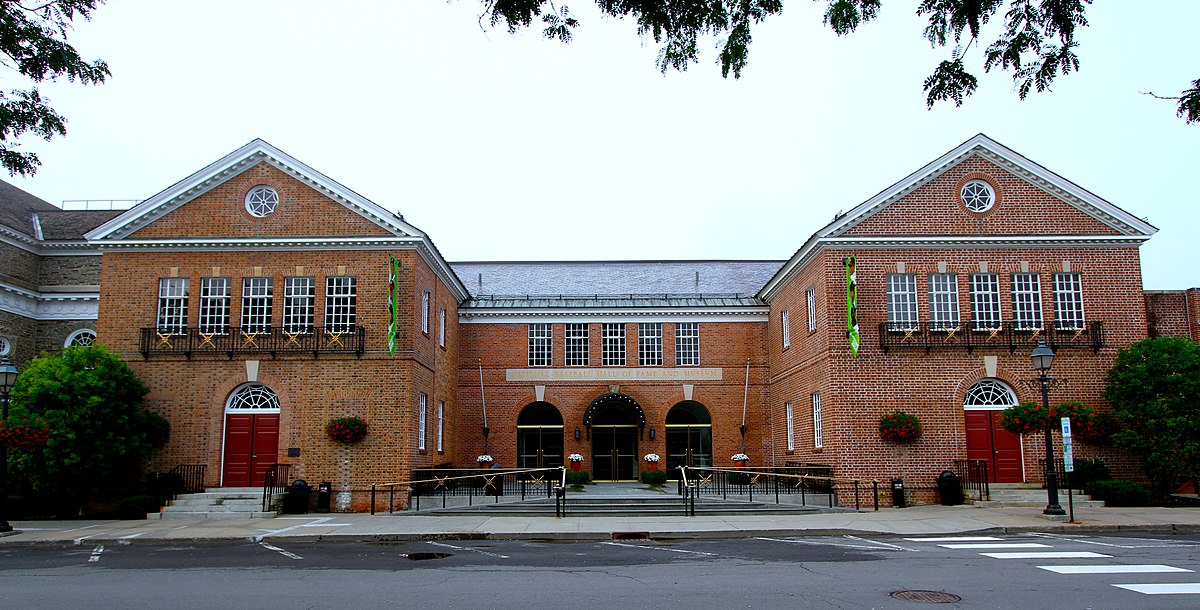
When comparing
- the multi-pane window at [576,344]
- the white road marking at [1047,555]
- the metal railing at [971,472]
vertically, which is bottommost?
the white road marking at [1047,555]

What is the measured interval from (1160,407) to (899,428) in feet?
20.7

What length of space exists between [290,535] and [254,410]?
7.58m

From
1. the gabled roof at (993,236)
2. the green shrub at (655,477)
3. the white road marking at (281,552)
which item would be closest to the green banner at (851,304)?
the gabled roof at (993,236)

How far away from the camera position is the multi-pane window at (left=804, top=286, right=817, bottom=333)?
26.0 m

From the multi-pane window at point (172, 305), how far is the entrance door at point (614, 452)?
563 inches

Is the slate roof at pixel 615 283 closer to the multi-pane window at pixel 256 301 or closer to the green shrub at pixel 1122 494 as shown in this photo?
the multi-pane window at pixel 256 301

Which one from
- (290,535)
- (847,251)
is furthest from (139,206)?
(847,251)

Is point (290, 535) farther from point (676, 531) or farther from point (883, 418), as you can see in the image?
point (883, 418)

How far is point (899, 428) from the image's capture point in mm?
23344

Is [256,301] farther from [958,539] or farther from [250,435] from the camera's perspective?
[958,539]

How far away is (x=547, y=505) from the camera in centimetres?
2308

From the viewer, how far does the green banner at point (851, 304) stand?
23.5 m

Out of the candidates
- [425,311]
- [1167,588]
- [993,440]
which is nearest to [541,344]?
[425,311]

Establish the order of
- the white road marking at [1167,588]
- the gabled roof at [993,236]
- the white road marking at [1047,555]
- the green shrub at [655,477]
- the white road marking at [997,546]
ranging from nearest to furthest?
the white road marking at [1167,588], the white road marking at [1047,555], the white road marking at [997,546], the gabled roof at [993,236], the green shrub at [655,477]
